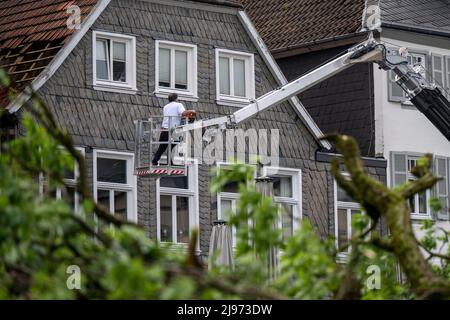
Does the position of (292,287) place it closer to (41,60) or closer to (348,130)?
(41,60)

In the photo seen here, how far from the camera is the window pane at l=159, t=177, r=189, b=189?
38.9 metres

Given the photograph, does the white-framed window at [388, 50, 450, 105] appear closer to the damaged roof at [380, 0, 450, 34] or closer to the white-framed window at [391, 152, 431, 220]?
the damaged roof at [380, 0, 450, 34]

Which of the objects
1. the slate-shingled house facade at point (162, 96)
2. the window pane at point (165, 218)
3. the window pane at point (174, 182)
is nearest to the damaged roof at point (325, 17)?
the slate-shingled house facade at point (162, 96)

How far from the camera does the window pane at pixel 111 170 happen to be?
3759 centimetres

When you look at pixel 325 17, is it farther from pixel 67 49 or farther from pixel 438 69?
pixel 67 49

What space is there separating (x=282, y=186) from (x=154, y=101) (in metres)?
4.34

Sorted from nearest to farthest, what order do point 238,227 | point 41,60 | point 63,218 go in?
point 63,218 → point 238,227 → point 41,60

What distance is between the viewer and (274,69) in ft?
135

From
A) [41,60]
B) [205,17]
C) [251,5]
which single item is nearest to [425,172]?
[41,60]

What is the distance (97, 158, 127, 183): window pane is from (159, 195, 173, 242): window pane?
1.28 metres

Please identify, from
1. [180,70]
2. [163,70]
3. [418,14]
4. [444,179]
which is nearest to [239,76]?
[180,70]

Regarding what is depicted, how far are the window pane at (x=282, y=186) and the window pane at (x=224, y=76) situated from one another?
2.46m

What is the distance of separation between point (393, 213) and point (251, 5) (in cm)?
3306

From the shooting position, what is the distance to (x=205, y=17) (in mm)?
40219
